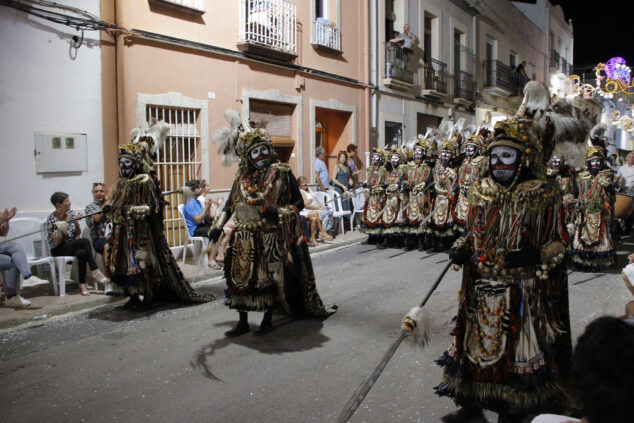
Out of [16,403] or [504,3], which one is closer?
[16,403]

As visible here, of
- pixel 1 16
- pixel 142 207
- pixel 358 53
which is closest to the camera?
pixel 142 207

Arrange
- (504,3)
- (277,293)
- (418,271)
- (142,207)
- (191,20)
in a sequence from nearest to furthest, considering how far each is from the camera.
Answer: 1. (277,293)
2. (142,207)
3. (418,271)
4. (191,20)
5. (504,3)

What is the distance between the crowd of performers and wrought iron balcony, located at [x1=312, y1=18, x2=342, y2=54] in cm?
446

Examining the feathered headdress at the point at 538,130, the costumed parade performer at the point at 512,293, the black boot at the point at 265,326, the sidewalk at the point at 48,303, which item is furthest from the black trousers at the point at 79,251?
the feathered headdress at the point at 538,130

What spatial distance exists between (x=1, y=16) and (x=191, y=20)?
3753mm

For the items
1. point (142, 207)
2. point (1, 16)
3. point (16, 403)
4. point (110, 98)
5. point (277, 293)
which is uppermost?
point (1, 16)

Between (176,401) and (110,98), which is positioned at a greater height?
(110,98)

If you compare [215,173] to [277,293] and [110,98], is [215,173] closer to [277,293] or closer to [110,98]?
[110,98]

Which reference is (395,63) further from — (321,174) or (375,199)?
(375,199)

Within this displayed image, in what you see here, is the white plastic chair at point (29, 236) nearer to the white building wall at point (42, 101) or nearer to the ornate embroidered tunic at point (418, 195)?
the white building wall at point (42, 101)

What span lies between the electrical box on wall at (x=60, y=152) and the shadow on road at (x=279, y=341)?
471 centimetres

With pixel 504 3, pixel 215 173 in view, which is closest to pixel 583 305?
pixel 215 173

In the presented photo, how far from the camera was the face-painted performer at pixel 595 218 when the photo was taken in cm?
846

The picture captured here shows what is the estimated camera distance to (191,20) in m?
10.8
